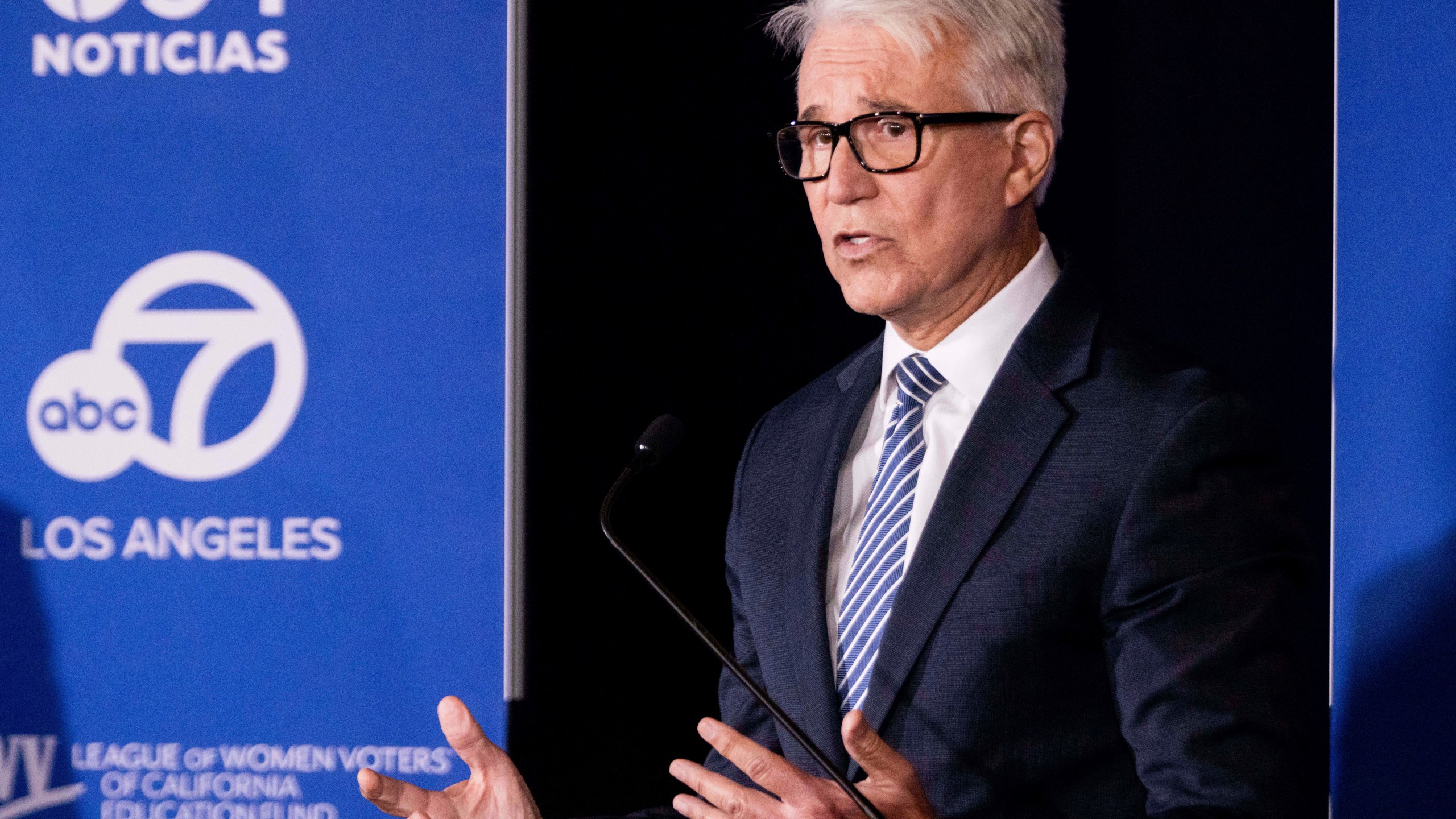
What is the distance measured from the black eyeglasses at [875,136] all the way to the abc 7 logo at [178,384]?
1.16m

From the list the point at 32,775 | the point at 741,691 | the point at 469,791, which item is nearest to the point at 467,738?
the point at 469,791

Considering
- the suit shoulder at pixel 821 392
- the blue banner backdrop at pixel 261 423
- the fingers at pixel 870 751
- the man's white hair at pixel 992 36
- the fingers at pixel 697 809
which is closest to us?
the fingers at pixel 870 751

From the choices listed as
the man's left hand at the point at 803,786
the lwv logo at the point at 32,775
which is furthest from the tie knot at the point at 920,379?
the lwv logo at the point at 32,775

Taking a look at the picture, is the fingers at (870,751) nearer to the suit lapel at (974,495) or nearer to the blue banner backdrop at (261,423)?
the suit lapel at (974,495)

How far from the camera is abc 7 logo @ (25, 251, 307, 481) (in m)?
2.28

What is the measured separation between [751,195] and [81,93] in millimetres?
1365

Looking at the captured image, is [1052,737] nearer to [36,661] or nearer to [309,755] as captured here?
[309,755]

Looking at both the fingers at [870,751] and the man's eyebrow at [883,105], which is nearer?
the fingers at [870,751]

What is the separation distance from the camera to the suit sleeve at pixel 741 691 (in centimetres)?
176

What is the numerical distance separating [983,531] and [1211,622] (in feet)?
0.92

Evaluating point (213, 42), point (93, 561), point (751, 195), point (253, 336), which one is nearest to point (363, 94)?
point (213, 42)

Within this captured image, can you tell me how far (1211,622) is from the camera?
1.31 m

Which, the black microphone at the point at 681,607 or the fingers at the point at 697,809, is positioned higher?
the black microphone at the point at 681,607

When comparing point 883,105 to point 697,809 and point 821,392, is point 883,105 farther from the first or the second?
point 697,809
